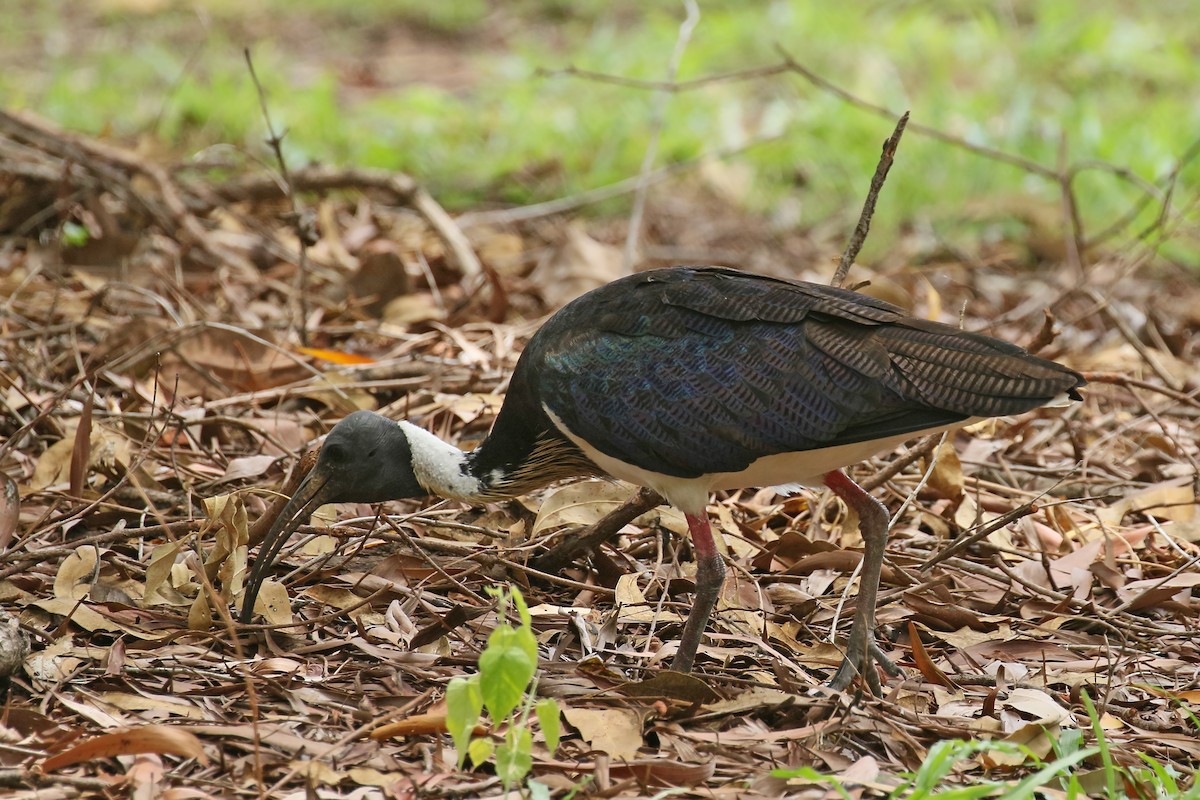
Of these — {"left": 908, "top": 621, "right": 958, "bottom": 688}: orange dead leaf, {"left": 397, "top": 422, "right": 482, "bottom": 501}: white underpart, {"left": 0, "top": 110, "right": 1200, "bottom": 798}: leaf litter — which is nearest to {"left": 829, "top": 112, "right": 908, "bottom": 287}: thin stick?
{"left": 0, "top": 110, "right": 1200, "bottom": 798}: leaf litter

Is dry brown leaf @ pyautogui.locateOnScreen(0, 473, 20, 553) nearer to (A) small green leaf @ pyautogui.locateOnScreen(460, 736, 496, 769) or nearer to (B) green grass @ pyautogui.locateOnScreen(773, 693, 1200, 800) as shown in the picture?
(A) small green leaf @ pyautogui.locateOnScreen(460, 736, 496, 769)

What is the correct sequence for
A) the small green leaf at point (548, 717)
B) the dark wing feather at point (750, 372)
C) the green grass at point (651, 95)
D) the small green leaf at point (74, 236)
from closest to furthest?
the small green leaf at point (548, 717) < the dark wing feather at point (750, 372) < the small green leaf at point (74, 236) < the green grass at point (651, 95)

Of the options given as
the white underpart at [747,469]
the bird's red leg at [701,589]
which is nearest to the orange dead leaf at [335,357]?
the white underpart at [747,469]

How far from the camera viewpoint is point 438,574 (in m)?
5.20

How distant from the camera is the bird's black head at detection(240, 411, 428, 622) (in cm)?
496

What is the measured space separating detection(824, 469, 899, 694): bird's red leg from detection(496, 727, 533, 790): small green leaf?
1452mm

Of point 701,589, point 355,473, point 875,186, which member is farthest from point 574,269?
point 701,589

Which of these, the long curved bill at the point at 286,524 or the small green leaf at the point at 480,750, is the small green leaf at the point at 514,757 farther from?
the long curved bill at the point at 286,524

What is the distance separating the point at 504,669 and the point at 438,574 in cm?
184

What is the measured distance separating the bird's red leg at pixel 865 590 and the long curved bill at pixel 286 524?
1885mm

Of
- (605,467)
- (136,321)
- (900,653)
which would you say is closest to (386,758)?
(605,467)

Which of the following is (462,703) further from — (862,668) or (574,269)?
(574,269)

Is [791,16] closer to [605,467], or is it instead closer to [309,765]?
[605,467]

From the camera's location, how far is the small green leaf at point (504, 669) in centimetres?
338
